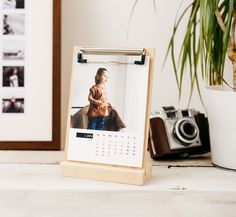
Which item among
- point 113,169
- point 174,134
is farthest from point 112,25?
point 113,169

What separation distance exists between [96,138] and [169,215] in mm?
318

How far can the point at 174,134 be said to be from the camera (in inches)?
54.2

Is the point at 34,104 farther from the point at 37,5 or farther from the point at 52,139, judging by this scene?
the point at 37,5

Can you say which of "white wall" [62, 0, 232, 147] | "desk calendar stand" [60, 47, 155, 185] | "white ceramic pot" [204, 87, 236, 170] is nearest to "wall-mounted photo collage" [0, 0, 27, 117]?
"white wall" [62, 0, 232, 147]

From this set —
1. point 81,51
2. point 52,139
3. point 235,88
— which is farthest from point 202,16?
point 52,139

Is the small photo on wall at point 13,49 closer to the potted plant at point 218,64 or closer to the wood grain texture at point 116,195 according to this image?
the wood grain texture at point 116,195

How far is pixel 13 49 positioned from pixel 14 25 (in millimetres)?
70

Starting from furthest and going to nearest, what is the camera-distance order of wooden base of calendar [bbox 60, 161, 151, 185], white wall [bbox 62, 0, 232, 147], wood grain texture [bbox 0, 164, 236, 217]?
white wall [bbox 62, 0, 232, 147] → wooden base of calendar [bbox 60, 161, 151, 185] → wood grain texture [bbox 0, 164, 236, 217]

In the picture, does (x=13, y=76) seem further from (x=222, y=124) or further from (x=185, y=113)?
(x=222, y=124)

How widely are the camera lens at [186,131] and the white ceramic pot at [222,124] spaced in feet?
0.21

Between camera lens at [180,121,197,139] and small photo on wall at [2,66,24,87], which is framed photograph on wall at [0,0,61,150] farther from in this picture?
camera lens at [180,121,197,139]

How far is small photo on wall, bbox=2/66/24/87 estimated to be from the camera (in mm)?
1462

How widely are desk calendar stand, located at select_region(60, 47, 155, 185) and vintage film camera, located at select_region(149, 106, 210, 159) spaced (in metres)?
0.16

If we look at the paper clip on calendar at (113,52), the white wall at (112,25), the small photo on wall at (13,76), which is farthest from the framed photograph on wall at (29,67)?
the paper clip on calendar at (113,52)
